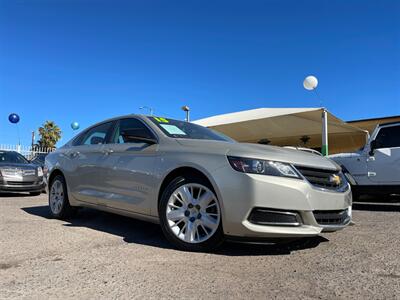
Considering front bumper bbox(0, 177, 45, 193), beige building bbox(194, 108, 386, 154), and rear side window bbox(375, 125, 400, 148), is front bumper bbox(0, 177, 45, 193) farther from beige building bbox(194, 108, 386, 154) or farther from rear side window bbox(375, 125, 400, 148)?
rear side window bbox(375, 125, 400, 148)

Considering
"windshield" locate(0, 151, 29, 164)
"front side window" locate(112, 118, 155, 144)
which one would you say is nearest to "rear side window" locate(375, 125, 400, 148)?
"front side window" locate(112, 118, 155, 144)

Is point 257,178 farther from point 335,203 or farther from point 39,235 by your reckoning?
point 39,235

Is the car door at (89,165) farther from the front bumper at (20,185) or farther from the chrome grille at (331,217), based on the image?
the front bumper at (20,185)

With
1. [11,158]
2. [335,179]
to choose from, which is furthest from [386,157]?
[11,158]

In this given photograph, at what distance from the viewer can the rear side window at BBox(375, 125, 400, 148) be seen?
7.91 metres

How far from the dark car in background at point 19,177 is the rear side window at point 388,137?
8467mm

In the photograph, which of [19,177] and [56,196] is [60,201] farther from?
[19,177]

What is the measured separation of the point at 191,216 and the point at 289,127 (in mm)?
14275

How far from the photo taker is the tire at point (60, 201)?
5891mm

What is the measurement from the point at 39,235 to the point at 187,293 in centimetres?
260

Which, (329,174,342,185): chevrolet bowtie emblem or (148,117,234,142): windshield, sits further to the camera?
(148,117,234,142): windshield

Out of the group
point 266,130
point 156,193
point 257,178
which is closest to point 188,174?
point 156,193

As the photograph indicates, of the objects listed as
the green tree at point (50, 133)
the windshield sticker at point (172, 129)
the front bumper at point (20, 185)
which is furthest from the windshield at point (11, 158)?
the green tree at point (50, 133)

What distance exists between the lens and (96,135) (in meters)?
5.77
